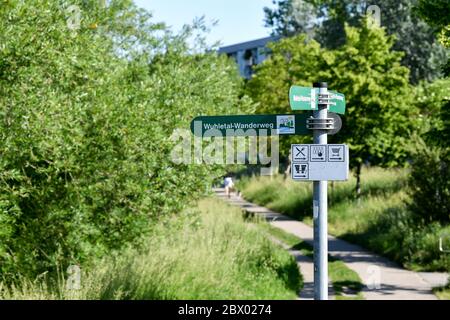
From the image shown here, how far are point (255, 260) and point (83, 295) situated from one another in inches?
196

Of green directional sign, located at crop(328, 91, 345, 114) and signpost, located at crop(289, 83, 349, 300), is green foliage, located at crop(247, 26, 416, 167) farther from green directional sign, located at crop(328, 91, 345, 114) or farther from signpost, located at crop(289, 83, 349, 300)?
signpost, located at crop(289, 83, 349, 300)

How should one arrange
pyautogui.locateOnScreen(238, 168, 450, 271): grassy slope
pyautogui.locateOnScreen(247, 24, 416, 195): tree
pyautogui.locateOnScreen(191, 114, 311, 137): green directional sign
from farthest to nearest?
pyautogui.locateOnScreen(247, 24, 416, 195): tree → pyautogui.locateOnScreen(238, 168, 450, 271): grassy slope → pyautogui.locateOnScreen(191, 114, 311, 137): green directional sign

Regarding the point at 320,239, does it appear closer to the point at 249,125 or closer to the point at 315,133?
the point at 315,133

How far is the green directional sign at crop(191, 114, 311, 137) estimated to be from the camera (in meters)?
5.46

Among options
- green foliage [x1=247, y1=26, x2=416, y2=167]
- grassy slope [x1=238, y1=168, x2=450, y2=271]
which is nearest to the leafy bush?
grassy slope [x1=238, y1=168, x2=450, y2=271]

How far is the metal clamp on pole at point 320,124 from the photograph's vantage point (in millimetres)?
5352

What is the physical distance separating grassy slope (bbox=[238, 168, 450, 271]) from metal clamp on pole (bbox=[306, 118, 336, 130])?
9.81 meters

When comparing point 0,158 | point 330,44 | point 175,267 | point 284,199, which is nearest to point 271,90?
point 330,44

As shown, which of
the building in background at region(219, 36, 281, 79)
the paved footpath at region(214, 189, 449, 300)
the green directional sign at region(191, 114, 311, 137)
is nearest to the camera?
the green directional sign at region(191, 114, 311, 137)

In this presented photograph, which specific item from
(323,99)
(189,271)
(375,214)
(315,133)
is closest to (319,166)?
(315,133)

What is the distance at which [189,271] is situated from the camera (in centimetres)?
1057

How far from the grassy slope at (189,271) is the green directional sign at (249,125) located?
12.9 ft

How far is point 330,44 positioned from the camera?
43.3 metres

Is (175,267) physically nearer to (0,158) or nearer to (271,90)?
(0,158)
